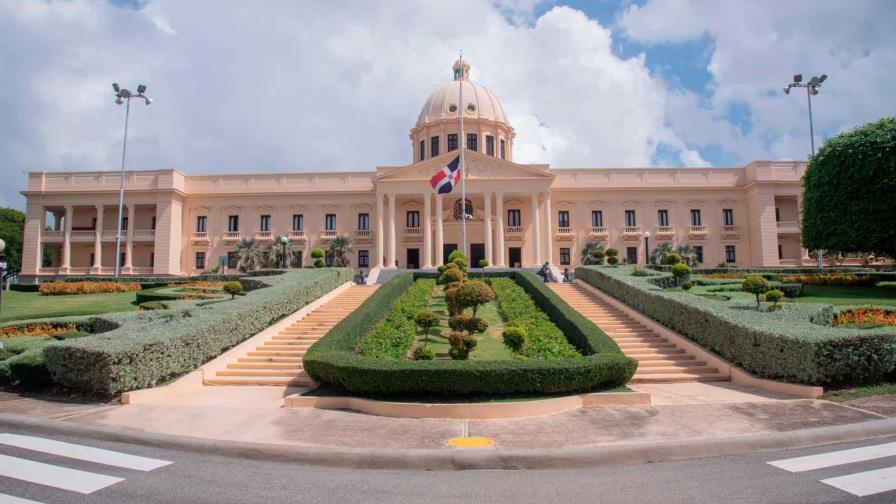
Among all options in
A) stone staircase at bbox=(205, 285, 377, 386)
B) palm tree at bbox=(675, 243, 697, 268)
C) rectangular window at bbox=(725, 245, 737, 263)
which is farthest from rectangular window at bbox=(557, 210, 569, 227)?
stone staircase at bbox=(205, 285, 377, 386)

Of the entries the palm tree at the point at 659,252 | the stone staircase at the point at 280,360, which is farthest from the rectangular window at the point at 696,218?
the stone staircase at the point at 280,360

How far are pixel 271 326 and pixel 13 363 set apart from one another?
6957 millimetres

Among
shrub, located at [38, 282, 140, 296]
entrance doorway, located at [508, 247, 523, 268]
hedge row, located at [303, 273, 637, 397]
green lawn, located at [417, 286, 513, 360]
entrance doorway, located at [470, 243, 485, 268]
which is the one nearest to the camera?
hedge row, located at [303, 273, 637, 397]

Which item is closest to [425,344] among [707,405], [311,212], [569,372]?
[569,372]

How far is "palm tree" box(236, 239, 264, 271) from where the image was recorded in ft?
145

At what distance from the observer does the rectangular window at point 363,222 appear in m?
47.6

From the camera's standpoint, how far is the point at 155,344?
11961 millimetres

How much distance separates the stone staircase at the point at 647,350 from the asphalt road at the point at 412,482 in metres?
6.05

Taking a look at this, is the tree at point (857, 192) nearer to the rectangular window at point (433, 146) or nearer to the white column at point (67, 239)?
the rectangular window at point (433, 146)

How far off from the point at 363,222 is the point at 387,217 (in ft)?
10.8

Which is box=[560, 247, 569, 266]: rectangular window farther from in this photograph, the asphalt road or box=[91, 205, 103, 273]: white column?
the asphalt road

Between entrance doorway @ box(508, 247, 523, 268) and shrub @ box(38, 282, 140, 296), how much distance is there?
27.7 meters

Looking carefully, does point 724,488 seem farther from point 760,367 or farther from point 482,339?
point 482,339

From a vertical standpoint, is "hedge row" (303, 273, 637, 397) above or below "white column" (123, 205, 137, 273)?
below
